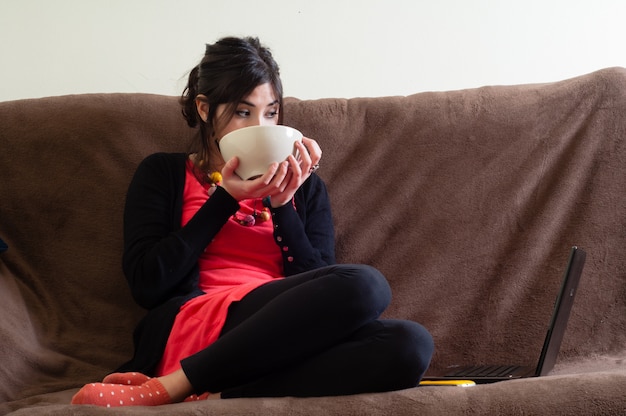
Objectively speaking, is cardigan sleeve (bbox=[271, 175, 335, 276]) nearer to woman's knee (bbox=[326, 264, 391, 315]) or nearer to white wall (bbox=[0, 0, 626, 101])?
woman's knee (bbox=[326, 264, 391, 315])

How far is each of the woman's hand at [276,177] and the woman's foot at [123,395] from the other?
1.20ft

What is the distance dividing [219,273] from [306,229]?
0.22 metres

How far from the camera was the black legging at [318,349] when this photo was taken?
1.09 metres

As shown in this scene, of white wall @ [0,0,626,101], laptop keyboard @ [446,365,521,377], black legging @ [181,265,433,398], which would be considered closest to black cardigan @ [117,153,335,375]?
black legging @ [181,265,433,398]

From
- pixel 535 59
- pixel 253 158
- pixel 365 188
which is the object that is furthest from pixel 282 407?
pixel 535 59

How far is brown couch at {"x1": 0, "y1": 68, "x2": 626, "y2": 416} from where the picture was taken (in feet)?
5.15

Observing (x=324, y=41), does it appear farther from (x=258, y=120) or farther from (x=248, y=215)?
(x=248, y=215)

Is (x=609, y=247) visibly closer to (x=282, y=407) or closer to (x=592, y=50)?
(x=592, y=50)

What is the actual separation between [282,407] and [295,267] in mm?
484

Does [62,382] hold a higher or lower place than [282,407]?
lower

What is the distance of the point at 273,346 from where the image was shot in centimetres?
110

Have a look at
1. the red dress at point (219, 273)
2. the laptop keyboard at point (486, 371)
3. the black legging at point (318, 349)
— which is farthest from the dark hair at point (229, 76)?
the laptop keyboard at point (486, 371)

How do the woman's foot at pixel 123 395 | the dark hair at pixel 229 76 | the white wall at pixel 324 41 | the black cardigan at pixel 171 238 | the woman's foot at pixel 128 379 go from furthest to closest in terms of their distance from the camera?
the white wall at pixel 324 41 → the dark hair at pixel 229 76 → the black cardigan at pixel 171 238 → the woman's foot at pixel 128 379 → the woman's foot at pixel 123 395

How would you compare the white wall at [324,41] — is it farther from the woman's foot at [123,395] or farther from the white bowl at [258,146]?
the woman's foot at [123,395]
